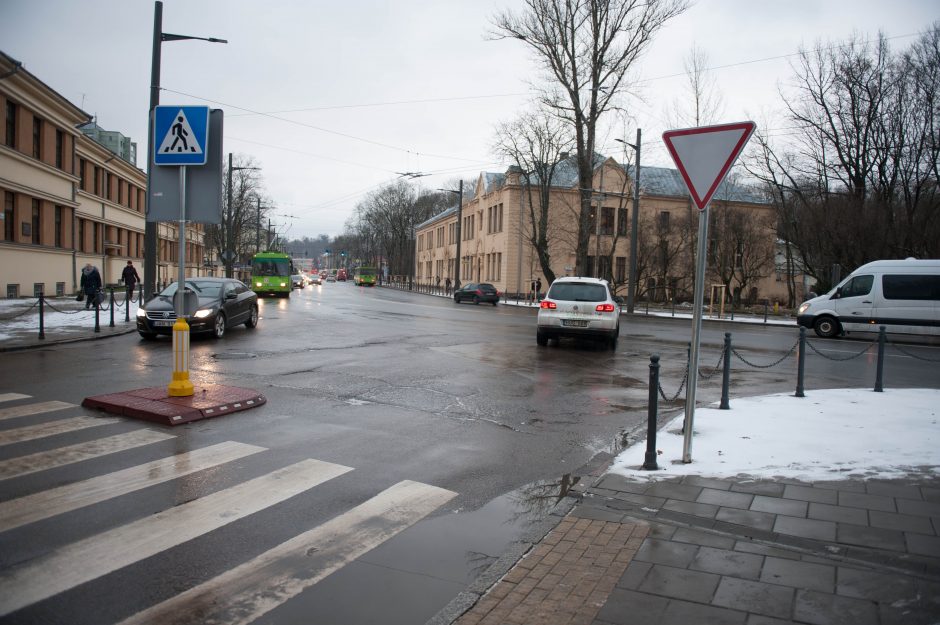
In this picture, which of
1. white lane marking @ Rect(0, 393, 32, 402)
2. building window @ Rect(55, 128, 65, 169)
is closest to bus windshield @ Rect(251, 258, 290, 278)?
building window @ Rect(55, 128, 65, 169)

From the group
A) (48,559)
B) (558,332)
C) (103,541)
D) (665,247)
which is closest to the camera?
(48,559)

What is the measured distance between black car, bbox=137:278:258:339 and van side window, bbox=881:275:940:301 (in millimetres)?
20908

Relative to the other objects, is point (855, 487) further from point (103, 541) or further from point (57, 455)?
point (57, 455)

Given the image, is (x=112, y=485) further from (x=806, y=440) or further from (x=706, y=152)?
(x=806, y=440)

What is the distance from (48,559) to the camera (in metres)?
3.73

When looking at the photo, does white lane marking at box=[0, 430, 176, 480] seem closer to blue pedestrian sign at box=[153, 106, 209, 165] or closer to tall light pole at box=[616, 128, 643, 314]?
blue pedestrian sign at box=[153, 106, 209, 165]

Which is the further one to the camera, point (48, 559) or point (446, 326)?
point (446, 326)

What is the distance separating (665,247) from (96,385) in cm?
4098

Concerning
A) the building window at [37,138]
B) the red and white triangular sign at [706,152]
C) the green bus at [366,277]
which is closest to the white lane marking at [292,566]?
the red and white triangular sign at [706,152]

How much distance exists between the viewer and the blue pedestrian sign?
8.00m

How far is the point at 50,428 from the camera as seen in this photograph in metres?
6.63

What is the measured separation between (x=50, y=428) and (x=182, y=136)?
3.75 m

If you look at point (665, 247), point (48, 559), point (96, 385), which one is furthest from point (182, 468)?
point (665, 247)

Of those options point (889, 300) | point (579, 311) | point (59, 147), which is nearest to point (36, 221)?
point (59, 147)
